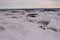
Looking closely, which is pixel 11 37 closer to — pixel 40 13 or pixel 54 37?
pixel 54 37

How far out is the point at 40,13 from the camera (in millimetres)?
1042

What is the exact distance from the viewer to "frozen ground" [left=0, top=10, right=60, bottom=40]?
690 millimetres

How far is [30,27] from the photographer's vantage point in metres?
0.79

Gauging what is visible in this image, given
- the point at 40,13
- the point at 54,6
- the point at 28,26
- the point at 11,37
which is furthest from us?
the point at 54,6

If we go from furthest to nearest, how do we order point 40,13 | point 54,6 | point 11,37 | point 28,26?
1. point 54,6
2. point 40,13
3. point 28,26
4. point 11,37

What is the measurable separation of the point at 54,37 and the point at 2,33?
302 mm

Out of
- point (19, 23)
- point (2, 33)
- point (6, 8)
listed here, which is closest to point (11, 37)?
point (2, 33)

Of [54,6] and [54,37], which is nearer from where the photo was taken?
[54,37]

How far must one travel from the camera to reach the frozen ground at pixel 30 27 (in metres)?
0.69

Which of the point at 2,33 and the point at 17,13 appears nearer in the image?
the point at 2,33

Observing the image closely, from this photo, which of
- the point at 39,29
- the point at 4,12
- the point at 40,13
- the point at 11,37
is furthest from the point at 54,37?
the point at 4,12

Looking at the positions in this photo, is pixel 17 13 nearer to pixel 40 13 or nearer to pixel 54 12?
pixel 40 13

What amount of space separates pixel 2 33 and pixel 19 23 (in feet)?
0.56

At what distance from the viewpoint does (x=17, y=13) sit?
1.05 meters
